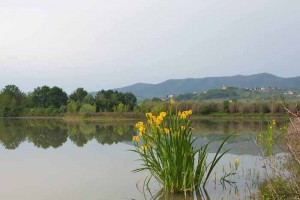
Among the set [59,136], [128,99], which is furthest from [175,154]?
[128,99]

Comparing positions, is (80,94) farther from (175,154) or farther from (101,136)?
(175,154)

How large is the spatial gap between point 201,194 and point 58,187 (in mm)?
3249

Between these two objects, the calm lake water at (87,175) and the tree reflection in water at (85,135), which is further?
the tree reflection in water at (85,135)

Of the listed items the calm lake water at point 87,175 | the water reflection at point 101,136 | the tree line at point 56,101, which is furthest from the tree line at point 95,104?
the calm lake water at point 87,175

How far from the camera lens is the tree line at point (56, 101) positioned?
179ft

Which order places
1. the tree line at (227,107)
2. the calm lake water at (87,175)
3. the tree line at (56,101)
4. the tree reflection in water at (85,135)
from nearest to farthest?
the calm lake water at (87,175)
the tree reflection in water at (85,135)
the tree line at (227,107)
the tree line at (56,101)

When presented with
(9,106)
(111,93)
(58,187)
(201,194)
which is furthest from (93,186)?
(9,106)

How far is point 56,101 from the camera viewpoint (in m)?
68.2

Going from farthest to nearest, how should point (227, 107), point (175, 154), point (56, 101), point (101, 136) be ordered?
point (56, 101) < point (227, 107) < point (101, 136) < point (175, 154)

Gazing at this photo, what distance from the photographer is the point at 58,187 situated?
7984 millimetres

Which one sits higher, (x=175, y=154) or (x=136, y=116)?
(x=175, y=154)

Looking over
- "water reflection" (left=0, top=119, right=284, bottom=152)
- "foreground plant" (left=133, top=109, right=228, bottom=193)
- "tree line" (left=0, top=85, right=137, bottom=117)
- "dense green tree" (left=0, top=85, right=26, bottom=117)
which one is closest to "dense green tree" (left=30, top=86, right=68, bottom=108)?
"tree line" (left=0, top=85, right=137, bottom=117)

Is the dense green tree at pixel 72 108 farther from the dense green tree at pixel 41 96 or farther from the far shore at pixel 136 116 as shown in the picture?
the dense green tree at pixel 41 96

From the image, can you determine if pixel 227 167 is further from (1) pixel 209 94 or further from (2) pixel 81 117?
(1) pixel 209 94
